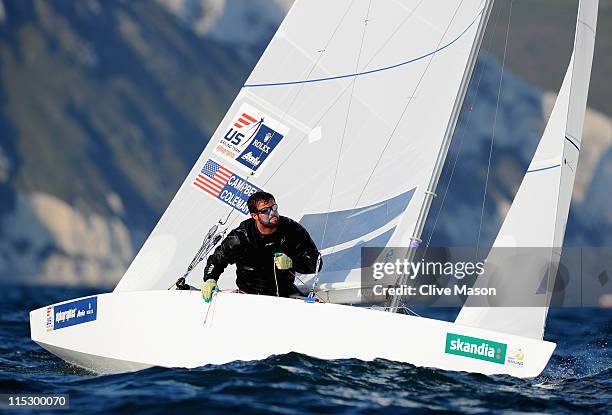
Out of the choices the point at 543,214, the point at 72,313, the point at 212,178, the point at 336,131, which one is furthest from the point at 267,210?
the point at 543,214

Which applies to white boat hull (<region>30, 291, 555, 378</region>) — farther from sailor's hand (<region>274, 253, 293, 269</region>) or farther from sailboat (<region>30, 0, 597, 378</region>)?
sailor's hand (<region>274, 253, 293, 269</region>)

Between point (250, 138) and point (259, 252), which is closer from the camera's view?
point (259, 252)

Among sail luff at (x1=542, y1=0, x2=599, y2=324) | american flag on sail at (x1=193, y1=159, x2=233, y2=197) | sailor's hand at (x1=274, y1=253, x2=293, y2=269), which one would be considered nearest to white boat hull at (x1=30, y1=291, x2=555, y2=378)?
sailor's hand at (x1=274, y1=253, x2=293, y2=269)

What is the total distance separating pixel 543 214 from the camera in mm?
6848

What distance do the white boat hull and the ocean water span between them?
0.08m

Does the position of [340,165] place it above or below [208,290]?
above

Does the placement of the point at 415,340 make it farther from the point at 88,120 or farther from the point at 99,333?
the point at 88,120

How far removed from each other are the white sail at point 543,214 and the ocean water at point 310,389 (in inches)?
19.5

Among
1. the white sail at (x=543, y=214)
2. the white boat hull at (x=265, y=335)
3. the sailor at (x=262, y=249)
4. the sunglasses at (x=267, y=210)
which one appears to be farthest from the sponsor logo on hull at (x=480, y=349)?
the sunglasses at (x=267, y=210)

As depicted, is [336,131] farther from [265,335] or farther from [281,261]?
[265,335]

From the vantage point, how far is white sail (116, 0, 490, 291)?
7.21 m

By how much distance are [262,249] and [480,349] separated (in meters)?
1.58

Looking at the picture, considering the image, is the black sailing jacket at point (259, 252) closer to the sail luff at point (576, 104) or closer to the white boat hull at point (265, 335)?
the white boat hull at point (265, 335)

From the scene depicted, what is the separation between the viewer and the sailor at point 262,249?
6.42 metres
